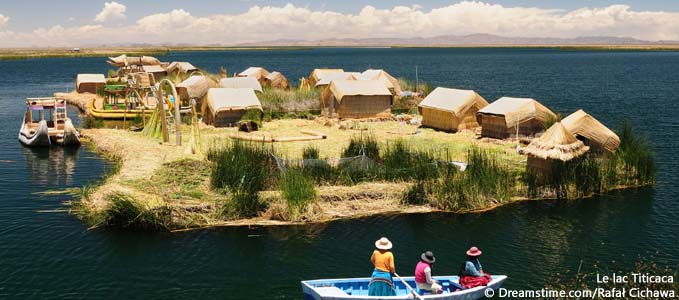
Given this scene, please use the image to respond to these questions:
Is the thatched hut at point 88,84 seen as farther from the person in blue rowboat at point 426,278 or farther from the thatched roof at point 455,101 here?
the person in blue rowboat at point 426,278

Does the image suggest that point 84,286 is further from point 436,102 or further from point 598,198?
point 436,102

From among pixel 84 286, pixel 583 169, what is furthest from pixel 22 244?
pixel 583 169

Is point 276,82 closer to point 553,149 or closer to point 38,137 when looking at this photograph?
point 38,137

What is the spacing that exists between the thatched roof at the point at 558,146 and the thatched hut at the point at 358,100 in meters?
12.9

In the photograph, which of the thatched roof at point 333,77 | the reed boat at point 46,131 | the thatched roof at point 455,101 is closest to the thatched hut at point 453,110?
the thatched roof at point 455,101

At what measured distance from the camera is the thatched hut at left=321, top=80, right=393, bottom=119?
29672 millimetres

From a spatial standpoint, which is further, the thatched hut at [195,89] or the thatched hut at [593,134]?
the thatched hut at [195,89]

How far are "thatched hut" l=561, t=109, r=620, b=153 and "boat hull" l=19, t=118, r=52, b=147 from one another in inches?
780

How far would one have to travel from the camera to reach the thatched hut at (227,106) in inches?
1077

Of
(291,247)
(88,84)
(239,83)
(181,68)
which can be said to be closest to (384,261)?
(291,247)

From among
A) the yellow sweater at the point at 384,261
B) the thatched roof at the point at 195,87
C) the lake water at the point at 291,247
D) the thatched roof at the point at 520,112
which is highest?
the thatched roof at the point at 195,87

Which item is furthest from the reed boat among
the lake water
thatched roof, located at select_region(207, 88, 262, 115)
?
the lake water

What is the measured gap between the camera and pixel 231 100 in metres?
28.0

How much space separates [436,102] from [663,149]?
30.0 feet
